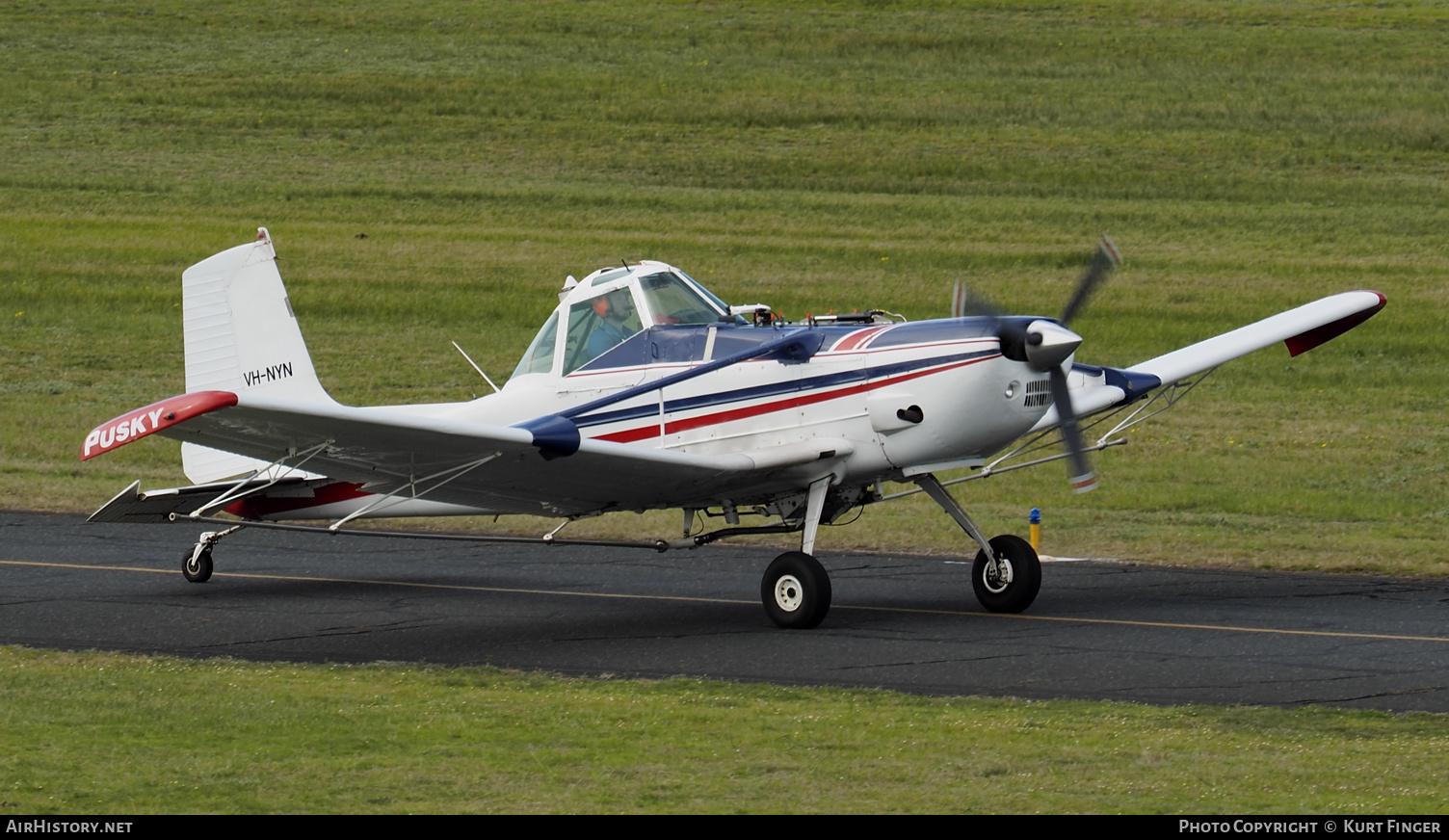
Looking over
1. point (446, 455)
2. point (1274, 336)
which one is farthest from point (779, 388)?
point (1274, 336)

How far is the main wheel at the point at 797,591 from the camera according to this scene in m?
12.9

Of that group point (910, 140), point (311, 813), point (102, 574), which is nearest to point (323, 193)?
point (910, 140)

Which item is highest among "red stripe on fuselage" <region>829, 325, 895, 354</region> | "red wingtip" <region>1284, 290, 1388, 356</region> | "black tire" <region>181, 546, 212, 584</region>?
"red stripe on fuselage" <region>829, 325, 895, 354</region>

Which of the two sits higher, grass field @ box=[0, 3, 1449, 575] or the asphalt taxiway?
grass field @ box=[0, 3, 1449, 575]

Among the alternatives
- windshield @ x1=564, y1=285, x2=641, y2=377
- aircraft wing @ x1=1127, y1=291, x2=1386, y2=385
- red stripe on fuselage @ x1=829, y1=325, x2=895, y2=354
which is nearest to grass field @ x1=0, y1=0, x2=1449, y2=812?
aircraft wing @ x1=1127, y1=291, x2=1386, y2=385

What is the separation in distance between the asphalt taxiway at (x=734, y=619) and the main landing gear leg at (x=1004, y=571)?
16cm

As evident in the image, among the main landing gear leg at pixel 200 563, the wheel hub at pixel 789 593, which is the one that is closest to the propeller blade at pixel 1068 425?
the wheel hub at pixel 789 593

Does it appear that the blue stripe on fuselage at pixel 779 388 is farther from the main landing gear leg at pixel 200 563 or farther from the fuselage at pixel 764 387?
the main landing gear leg at pixel 200 563

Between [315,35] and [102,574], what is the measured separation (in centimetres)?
4450

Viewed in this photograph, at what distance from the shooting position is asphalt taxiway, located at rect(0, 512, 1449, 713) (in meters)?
11.5

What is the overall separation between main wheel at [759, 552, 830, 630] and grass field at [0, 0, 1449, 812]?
1.88m

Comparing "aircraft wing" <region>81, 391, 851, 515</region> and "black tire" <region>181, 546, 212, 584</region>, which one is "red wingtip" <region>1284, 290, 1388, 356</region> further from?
"black tire" <region>181, 546, 212, 584</region>

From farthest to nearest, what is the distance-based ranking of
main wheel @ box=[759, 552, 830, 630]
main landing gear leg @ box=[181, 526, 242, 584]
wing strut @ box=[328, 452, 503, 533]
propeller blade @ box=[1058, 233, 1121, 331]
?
main landing gear leg @ box=[181, 526, 242, 584]
main wheel @ box=[759, 552, 830, 630]
propeller blade @ box=[1058, 233, 1121, 331]
wing strut @ box=[328, 452, 503, 533]

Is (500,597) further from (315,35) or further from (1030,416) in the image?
(315,35)
